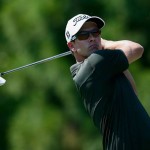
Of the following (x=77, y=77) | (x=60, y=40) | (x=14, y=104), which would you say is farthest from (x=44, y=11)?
(x=77, y=77)

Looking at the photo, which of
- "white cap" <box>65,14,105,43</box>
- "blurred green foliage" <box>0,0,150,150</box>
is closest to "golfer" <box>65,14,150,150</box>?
"white cap" <box>65,14,105,43</box>

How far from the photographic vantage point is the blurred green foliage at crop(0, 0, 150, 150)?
9664 millimetres

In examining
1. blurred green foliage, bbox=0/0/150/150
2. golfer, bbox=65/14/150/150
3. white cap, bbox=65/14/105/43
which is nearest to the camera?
golfer, bbox=65/14/150/150

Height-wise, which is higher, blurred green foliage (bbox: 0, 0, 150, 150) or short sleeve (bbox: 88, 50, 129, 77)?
blurred green foliage (bbox: 0, 0, 150, 150)

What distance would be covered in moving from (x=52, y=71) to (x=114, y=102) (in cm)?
540

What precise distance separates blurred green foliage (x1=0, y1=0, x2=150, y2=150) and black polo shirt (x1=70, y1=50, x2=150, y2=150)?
4.91 metres

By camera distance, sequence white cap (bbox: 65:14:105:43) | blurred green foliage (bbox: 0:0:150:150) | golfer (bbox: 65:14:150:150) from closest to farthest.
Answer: golfer (bbox: 65:14:150:150) < white cap (bbox: 65:14:105:43) < blurred green foliage (bbox: 0:0:150:150)

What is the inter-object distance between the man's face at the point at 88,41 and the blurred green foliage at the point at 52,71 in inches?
189

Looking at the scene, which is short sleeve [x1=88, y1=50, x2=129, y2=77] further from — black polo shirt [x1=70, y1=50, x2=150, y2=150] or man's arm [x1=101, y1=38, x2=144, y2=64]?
man's arm [x1=101, y1=38, x2=144, y2=64]

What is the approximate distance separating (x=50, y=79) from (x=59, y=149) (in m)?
0.72

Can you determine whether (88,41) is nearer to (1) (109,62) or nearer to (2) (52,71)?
(1) (109,62)

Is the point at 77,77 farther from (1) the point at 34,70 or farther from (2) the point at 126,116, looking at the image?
(1) the point at 34,70

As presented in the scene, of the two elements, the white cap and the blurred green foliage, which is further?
the blurred green foliage

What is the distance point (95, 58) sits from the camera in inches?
175
